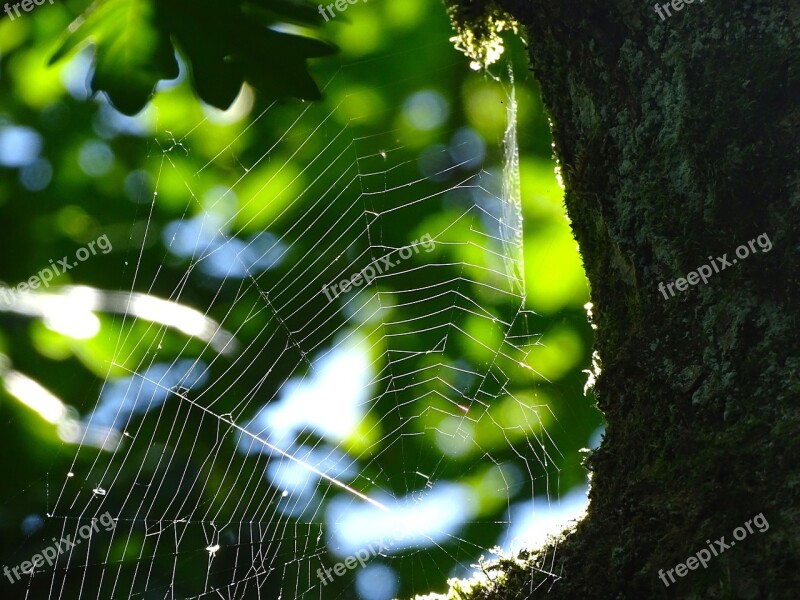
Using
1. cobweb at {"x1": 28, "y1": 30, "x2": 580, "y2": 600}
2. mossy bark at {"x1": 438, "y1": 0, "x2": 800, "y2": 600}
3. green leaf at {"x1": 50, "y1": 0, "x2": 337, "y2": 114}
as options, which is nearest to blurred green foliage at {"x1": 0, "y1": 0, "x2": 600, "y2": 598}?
cobweb at {"x1": 28, "y1": 30, "x2": 580, "y2": 600}

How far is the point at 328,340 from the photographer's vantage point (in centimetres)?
568

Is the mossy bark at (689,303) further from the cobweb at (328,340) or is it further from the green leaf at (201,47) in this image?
the cobweb at (328,340)

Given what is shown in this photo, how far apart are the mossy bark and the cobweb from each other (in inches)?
135

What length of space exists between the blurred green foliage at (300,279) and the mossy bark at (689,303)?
343 centimetres

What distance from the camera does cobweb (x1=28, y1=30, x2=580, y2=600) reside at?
545 centimetres

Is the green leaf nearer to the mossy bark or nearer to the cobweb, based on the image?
the mossy bark

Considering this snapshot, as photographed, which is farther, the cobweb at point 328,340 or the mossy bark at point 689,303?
the cobweb at point 328,340

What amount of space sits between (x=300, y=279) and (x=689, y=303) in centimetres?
444

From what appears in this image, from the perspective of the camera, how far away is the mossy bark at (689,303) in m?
1.29

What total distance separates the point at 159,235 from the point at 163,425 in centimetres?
160

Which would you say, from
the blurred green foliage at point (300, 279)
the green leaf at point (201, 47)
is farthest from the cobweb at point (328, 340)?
the green leaf at point (201, 47)

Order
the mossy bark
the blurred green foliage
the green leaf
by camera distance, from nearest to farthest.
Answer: the mossy bark
the green leaf
the blurred green foliage

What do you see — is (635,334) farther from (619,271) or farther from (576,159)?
(576,159)

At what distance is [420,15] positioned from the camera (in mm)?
5582
